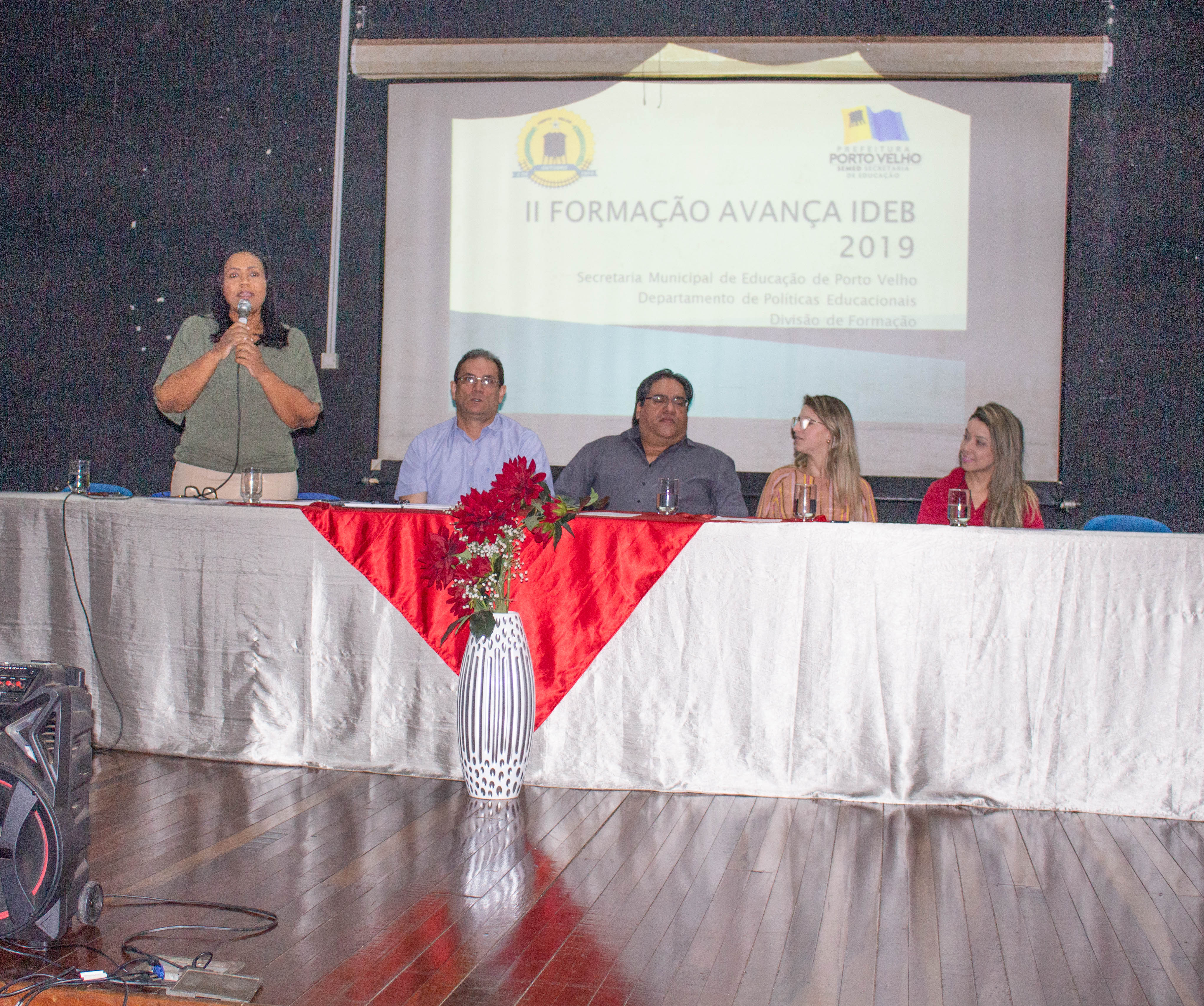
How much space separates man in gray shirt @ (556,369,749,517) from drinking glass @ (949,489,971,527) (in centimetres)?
81

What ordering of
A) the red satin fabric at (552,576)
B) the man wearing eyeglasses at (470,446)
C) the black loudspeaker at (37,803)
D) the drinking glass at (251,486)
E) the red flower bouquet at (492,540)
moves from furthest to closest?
the man wearing eyeglasses at (470,446) → the drinking glass at (251,486) → the red satin fabric at (552,576) → the red flower bouquet at (492,540) → the black loudspeaker at (37,803)

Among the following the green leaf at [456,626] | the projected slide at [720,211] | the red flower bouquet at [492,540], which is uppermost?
the projected slide at [720,211]

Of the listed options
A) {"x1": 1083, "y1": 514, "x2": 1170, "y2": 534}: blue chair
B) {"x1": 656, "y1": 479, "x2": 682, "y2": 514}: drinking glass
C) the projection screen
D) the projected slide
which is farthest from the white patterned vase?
the projected slide

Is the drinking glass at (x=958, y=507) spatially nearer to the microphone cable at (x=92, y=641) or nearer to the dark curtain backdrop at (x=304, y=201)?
the dark curtain backdrop at (x=304, y=201)

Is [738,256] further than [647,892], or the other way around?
[738,256]

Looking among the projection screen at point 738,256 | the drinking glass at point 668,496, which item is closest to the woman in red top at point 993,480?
the drinking glass at point 668,496

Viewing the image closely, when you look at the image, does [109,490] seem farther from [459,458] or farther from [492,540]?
[492,540]

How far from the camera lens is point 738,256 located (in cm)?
454

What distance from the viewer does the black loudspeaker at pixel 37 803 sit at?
5.72ft

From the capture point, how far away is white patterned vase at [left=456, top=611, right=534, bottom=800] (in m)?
2.73

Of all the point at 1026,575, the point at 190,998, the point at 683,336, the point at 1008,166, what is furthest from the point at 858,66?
the point at 190,998

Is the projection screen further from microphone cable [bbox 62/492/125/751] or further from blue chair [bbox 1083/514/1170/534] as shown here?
microphone cable [bbox 62/492/125/751]

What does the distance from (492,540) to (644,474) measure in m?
1.07

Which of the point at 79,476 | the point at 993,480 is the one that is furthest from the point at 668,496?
the point at 79,476
